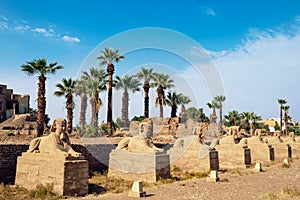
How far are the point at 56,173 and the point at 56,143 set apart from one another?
946 mm

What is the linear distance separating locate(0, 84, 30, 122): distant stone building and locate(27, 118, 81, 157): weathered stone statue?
3099cm

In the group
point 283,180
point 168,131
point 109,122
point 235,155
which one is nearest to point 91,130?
point 109,122

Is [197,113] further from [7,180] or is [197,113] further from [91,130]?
[7,180]

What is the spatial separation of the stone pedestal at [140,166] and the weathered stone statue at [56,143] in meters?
2.63

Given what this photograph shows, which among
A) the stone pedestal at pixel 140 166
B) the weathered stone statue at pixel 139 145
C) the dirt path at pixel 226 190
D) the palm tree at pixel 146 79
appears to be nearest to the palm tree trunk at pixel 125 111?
the palm tree at pixel 146 79

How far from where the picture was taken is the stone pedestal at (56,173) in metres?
7.49

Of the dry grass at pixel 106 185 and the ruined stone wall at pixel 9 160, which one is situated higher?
the ruined stone wall at pixel 9 160

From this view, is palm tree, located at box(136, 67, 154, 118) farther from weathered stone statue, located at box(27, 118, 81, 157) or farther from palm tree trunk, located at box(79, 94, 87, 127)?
weathered stone statue, located at box(27, 118, 81, 157)

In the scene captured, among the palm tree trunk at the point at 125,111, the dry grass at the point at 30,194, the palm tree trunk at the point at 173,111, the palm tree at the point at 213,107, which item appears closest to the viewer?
the dry grass at the point at 30,194

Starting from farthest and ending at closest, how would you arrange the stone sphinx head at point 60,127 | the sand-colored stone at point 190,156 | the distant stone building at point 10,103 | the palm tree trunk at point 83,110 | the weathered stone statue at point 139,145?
the distant stone building at point 10,103 → the palm tree trunk at point 83,110 → the sand-colored stone at point 190,156 → the weathered stone statue at point 139,145 → the stone sphinx head at point 60,127

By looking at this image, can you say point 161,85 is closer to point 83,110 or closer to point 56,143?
point 83,110

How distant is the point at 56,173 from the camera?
7.60 m

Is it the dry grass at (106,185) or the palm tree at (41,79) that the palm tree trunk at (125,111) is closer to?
the palm tree at (41,79)

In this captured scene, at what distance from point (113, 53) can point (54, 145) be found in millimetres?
17148
